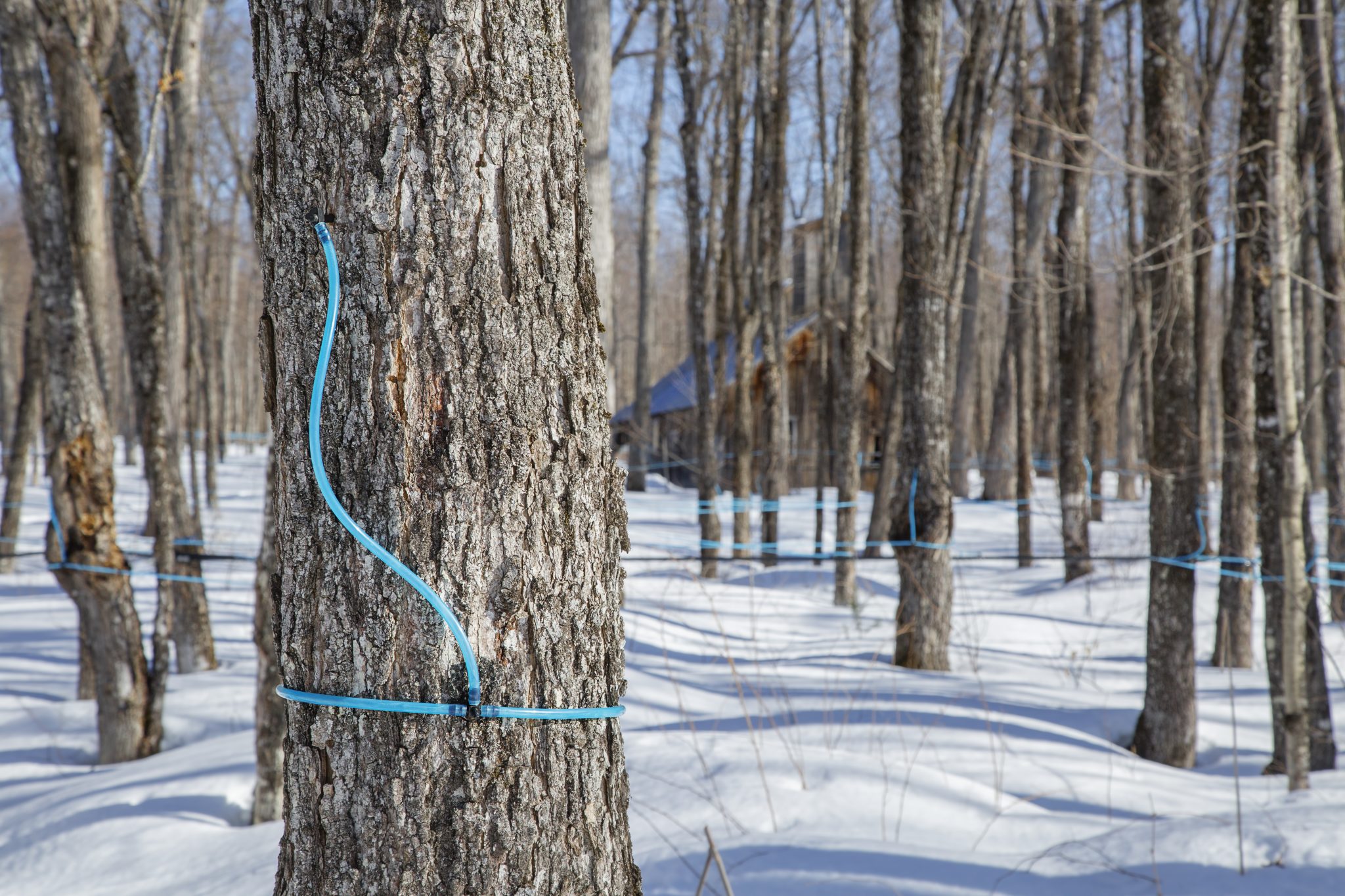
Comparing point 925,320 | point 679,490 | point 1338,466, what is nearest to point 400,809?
point 925,320

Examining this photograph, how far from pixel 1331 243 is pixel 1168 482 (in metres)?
1.74

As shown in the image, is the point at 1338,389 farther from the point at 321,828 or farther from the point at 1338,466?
the point at 321,828

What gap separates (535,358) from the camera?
1314 mm

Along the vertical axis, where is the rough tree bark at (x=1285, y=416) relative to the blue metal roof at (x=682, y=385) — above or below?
below

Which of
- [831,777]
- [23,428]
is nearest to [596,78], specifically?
[831,777]

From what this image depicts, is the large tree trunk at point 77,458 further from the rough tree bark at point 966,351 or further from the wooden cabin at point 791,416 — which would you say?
the wooden cabin at point 791,416

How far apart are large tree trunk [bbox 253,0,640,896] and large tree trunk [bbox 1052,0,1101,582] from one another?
7.93 m

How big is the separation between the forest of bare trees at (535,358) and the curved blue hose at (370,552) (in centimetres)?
2

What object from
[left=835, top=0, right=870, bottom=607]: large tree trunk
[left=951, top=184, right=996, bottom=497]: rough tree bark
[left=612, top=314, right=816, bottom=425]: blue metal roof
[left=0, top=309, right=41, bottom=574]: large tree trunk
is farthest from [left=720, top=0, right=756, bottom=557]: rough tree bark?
[left=612, top=314, right=816, bottom=425]: blue metal roof

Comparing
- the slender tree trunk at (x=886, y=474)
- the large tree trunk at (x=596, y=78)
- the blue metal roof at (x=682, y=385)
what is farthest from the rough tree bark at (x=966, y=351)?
the large tree trunk at (x=596, y=78)

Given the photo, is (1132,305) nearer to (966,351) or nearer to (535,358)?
(966,351)

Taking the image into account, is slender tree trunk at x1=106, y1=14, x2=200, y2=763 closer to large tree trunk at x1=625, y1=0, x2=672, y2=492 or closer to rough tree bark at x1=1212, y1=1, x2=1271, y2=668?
rough tree bark at x1=1212, y1=1, x2=1271, y2=668

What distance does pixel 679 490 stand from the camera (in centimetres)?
2003

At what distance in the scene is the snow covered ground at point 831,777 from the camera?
255 cm
